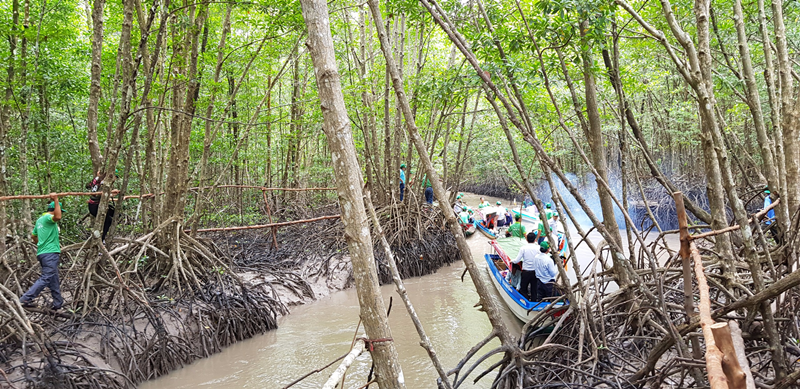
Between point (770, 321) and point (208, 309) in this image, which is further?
point (208, 309)

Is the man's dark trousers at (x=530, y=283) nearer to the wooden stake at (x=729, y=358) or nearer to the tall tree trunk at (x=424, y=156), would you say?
the tall tree trunk at (x=424, y=156)

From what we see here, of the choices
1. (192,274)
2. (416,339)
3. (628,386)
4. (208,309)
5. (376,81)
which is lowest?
(416,339)

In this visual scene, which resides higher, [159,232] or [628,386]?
[159,232]

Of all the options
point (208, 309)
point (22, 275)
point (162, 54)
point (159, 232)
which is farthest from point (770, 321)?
point (162, 54)

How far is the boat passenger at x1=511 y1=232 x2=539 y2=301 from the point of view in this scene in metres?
6.83

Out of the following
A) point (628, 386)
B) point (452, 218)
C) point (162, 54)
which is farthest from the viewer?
point (162, 54)

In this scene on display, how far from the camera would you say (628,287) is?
429 centimetres

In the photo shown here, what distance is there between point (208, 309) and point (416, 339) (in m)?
3.20

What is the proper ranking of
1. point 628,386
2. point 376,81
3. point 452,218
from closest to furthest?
point 452,218 → point 628,386 → point 376,81

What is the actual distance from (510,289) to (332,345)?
295cm

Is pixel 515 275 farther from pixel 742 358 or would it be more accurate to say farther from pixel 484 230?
pixel 484 230

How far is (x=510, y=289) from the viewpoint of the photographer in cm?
716

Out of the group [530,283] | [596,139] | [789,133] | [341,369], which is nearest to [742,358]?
[341,369]

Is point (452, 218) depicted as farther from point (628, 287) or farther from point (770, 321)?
point (628, 287)
